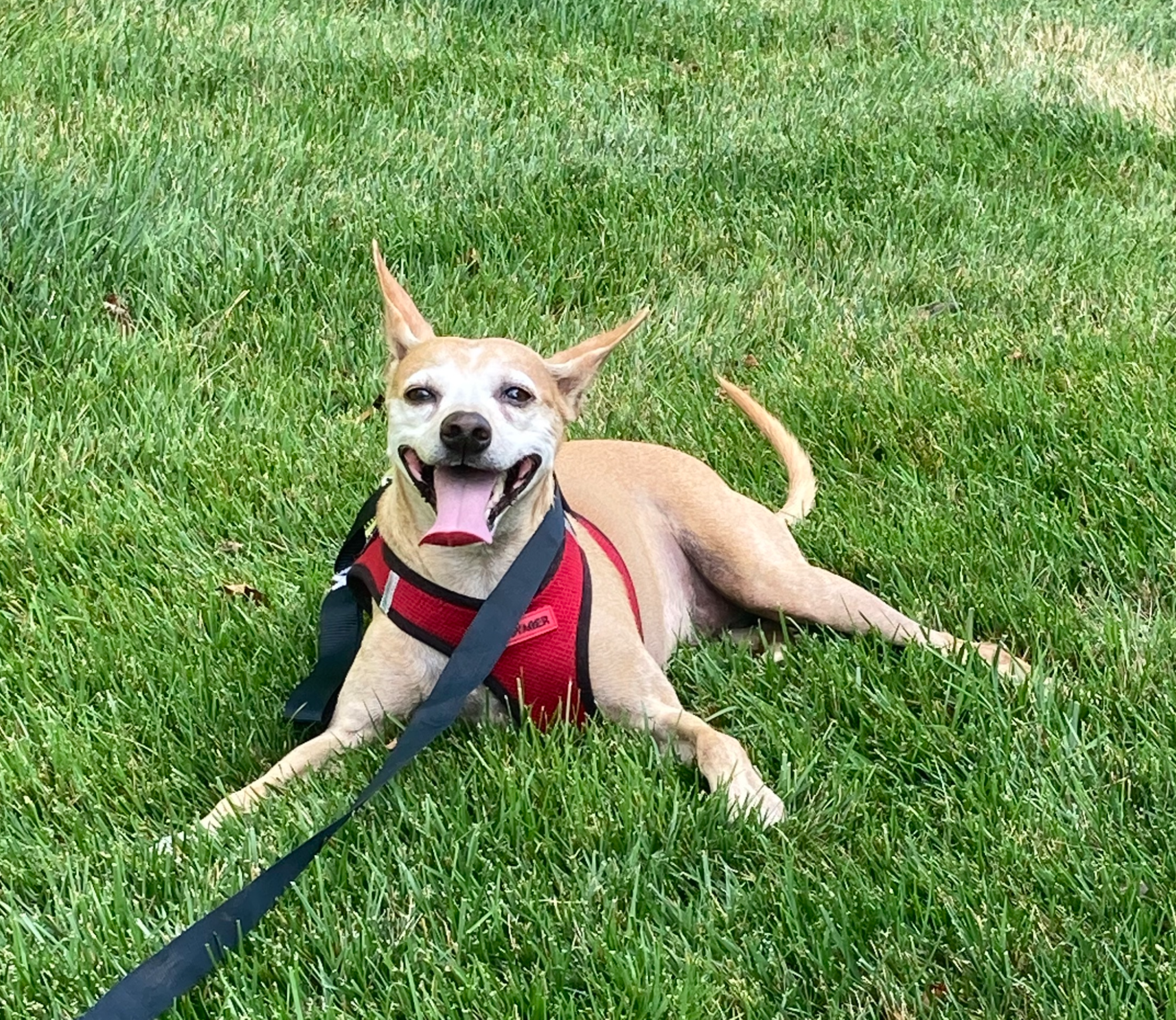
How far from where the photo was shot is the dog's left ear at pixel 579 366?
3172 millimetres

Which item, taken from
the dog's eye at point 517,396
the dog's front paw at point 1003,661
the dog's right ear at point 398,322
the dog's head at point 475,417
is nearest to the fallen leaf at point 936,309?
the dog's front paw at point 1003,661

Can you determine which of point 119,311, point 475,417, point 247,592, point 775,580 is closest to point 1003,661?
point 775,580

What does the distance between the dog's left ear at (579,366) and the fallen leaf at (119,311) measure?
7.12 ft

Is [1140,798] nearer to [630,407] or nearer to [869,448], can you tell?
[869,448]

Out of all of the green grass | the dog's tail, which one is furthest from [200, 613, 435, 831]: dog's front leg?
the dog's tail

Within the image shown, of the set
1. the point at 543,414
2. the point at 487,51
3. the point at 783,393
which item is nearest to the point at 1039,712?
the point at 543,414

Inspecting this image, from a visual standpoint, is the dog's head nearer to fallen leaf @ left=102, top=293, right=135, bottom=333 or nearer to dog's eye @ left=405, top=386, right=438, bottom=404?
dog's eye @ left=405, top=386, right=438, bottom=404

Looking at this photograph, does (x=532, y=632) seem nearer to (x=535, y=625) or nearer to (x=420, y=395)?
(x=535, y=625)

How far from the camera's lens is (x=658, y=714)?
290 centimetres

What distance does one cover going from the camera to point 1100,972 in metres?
2.17

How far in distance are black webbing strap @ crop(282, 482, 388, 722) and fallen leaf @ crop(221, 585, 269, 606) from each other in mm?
297

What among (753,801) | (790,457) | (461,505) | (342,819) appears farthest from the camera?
(790,457)

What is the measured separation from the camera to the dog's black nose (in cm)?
265

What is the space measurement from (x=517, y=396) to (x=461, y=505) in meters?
0.34
